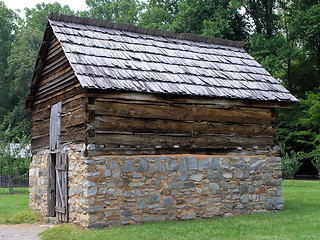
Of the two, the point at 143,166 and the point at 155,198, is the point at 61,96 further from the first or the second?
the point at 155,198

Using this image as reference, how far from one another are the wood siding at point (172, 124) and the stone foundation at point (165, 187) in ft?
1.30

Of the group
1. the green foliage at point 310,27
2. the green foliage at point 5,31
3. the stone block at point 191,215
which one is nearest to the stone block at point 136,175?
the stone block at point 191,215

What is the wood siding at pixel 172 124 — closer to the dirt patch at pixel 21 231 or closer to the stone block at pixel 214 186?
the stone block at pixel 214 186

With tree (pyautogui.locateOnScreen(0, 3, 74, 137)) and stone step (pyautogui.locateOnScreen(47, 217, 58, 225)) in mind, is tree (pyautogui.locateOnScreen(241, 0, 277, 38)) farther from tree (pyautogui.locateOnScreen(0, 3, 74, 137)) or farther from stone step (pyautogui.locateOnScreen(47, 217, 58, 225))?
stone step (pyautogui.locateOnScreen(47, 217, 58, 225))

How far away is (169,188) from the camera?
1075 cm

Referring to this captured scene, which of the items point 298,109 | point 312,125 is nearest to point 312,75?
point 298,109

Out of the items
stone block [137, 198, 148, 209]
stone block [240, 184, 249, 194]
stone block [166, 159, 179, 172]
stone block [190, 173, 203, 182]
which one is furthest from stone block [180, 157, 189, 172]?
stone block [240, 184, 249, 194]

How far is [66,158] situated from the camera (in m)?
10.9

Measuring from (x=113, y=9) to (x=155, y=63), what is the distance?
38.5m

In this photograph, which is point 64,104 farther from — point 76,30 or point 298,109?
point 298,109

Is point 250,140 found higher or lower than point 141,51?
lower

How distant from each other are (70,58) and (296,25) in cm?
2123

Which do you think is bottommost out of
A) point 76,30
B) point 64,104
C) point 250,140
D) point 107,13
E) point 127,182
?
point 127,182

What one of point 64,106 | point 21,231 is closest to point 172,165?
point 64,106
